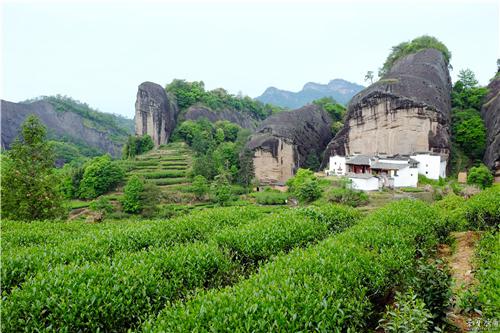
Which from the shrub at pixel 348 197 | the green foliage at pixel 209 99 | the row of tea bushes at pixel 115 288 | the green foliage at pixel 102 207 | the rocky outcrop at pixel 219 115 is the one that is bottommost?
the green foliage at pixel 102 207

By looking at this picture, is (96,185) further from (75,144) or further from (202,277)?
(75,144)

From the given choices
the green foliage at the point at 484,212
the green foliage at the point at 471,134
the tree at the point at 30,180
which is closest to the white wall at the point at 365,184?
the green foliage at the point at 471,134

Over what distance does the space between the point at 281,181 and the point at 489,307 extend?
126 feet

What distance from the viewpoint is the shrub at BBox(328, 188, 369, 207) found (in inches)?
1077

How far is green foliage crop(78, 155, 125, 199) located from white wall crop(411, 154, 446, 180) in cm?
3498

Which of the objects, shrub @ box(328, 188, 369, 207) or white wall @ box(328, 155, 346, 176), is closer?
shrub @ box(328, 188, 369, 207)

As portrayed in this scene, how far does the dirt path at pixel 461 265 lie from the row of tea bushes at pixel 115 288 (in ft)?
14.1

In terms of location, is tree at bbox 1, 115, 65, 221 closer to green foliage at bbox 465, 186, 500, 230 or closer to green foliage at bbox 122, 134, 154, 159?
green foliage at bbox 465, 186, 500, 230

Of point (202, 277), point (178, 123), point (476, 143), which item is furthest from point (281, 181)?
point (202, 277)

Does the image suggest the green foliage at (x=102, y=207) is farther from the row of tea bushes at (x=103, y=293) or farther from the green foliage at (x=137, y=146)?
the row of tea bushes at (x=103, y=293)

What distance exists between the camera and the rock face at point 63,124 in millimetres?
73062

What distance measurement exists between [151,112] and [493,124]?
4896 cm

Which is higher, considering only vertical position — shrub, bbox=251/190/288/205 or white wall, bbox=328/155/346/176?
white wall, bbox=328/155/346/176

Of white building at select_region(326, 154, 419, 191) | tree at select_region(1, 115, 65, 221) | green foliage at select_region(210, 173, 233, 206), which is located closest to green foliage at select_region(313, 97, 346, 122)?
white building at select_region(326, 154, 419, 191)
